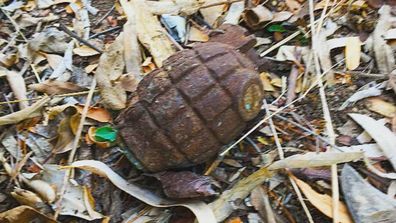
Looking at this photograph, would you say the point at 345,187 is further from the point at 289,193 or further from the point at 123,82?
the point at 123,82

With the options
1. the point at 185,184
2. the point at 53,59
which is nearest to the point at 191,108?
the point at 185,184

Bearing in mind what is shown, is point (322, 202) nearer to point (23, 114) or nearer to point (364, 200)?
point (364, 200)

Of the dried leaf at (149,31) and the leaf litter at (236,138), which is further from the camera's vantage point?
the dried leaf at (149,31)

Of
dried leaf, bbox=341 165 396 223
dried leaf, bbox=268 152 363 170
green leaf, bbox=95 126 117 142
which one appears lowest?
dried leaf, bbox=341 165 396 223

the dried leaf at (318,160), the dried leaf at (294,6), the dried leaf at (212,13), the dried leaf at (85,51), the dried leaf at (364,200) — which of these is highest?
the dried leaf at (294,6)

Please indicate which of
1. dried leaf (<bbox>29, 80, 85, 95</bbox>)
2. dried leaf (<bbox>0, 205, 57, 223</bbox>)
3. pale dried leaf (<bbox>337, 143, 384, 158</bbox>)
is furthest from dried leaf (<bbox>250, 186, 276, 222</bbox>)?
dried leaf (<bbox>29, 80, 85, 95</bbox>)

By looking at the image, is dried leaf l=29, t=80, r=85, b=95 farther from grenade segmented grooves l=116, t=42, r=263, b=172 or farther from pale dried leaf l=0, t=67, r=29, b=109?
grenade segmented grooves l=116, t=42, r=263, b=172

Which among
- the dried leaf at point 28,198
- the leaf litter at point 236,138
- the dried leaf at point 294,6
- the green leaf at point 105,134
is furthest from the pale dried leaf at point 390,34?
the dried leaf at point 28,198

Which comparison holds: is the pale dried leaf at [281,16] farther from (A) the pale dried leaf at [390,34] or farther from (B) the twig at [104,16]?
(B) the twig at [104,16]
